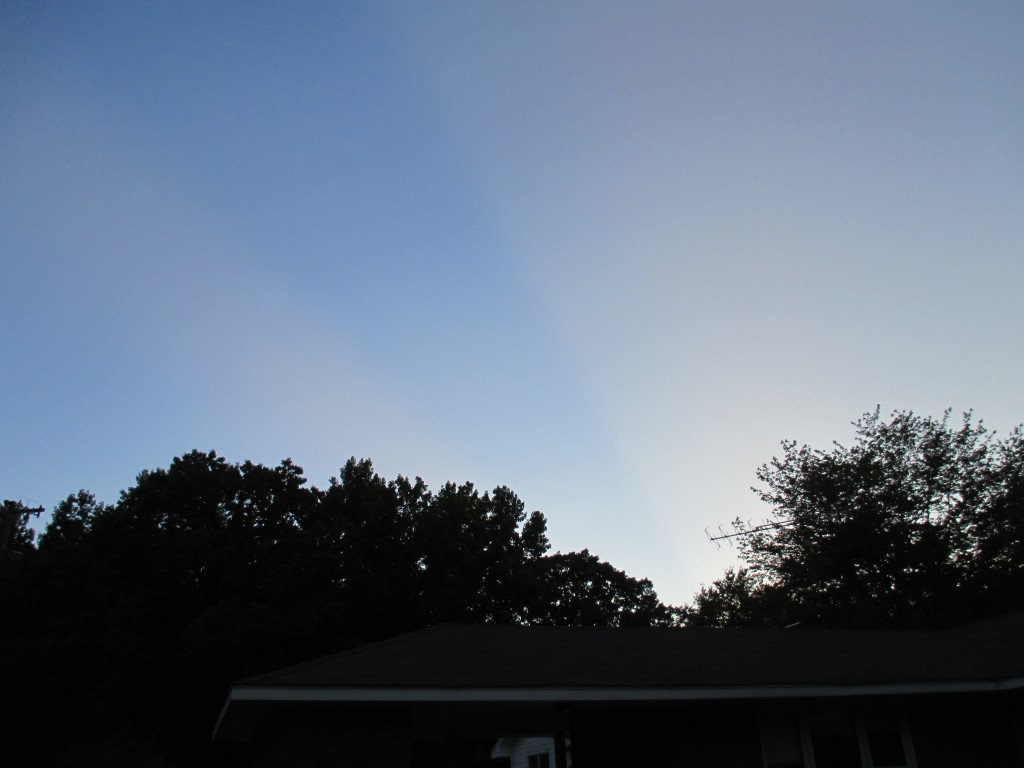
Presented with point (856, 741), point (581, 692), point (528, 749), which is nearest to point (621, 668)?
point (581, 692)

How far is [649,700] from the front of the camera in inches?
455

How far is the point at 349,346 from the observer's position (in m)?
18.5

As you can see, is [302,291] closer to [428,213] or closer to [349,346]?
[349,346]

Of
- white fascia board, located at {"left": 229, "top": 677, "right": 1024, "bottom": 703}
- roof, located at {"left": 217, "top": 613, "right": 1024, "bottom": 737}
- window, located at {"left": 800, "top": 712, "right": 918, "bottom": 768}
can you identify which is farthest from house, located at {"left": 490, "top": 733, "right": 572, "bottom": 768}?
white fascia board, located at {"left": 229, "top": 677, "right": 1024, "bottom": 703}

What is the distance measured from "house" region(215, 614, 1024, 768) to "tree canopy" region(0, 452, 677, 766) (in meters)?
16.1

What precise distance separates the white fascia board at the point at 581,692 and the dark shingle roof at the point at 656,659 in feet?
0.22

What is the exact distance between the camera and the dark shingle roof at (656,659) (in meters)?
11.0

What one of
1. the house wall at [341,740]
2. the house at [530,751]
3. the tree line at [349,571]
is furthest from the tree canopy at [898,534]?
the house wall at [341,740]

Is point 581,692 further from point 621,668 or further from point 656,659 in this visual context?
point 656,659

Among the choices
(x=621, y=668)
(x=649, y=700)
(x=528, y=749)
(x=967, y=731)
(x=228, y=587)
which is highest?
(x=228, y=587)

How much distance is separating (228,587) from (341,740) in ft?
81.2

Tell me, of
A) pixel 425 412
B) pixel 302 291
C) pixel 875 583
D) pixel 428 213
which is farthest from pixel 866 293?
pixel 875 583

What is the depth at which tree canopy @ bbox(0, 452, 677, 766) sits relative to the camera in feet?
98.4

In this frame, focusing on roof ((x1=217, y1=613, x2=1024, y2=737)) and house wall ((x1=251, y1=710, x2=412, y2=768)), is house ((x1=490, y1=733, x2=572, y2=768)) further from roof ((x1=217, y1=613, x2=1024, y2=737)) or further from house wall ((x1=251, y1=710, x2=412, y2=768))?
house wall ((x1=251, y1=710, x2=412, y2=768))
